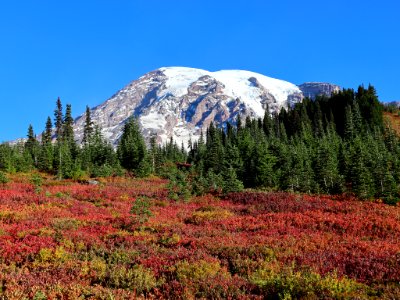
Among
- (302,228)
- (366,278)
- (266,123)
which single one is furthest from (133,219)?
(266,123)

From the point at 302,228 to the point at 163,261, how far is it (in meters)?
8.84

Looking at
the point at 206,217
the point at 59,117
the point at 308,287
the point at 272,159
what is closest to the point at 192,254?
the point at 308,287

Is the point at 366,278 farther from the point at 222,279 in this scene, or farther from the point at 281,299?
the point at 222,279

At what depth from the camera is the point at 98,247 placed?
12.3 metres

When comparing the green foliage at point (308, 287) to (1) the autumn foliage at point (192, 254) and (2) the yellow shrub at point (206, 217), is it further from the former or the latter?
(2) the yellow shrub at point (206, 217)

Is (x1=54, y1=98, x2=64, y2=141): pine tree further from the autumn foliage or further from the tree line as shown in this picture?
the autumn foliage

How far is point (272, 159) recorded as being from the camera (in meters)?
56.2

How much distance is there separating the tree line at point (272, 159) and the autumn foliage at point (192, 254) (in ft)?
41.6

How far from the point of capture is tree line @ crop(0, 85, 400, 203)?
3950cm

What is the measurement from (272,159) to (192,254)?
46.8m

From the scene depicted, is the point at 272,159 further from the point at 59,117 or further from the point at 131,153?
the point at 59,117

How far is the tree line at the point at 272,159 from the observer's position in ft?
130

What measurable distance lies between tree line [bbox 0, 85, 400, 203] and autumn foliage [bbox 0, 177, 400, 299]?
1269 cm

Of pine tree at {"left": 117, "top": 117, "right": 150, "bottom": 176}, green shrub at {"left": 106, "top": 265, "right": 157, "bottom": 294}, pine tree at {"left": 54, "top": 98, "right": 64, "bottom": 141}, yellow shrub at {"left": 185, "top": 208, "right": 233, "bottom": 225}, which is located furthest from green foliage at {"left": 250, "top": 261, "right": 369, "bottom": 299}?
pine tree at {"left": 54, "top": 98, "right": 64, "bottom": 141}
